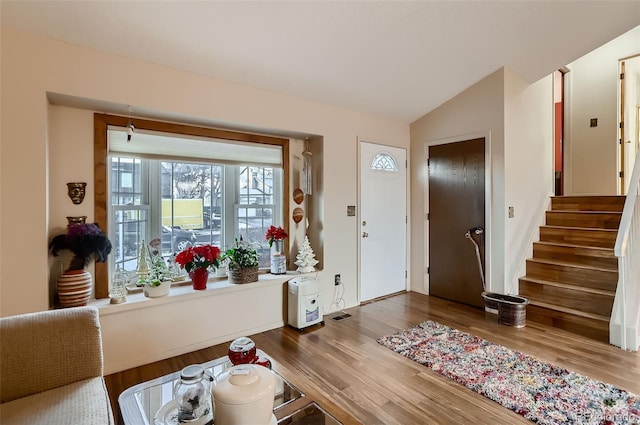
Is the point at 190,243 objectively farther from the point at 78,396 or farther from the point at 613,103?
the point at 613,103

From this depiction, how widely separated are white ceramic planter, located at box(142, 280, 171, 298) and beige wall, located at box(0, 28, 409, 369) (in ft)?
0.45

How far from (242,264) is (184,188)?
940mm

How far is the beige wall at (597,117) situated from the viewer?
4805 mm

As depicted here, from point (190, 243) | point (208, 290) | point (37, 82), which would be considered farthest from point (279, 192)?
point (37, 82)

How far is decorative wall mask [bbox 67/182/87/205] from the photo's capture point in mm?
2524

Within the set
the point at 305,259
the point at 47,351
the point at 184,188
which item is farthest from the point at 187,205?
the point at 47,351

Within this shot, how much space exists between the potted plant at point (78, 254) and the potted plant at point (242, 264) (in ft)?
3.47

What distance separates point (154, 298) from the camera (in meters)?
2.65

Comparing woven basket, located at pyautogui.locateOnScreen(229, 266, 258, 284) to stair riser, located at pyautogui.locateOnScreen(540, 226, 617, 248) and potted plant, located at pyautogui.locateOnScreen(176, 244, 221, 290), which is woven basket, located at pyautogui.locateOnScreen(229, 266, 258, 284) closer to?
potted plant, located at pyautogui.locateOnScreen(176, 244, 221, 290)

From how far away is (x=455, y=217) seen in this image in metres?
4.13

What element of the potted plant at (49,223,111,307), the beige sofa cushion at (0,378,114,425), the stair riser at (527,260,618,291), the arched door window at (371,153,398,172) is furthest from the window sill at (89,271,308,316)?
the stair riser at (527,260,618,291)

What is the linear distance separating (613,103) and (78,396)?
6858mm

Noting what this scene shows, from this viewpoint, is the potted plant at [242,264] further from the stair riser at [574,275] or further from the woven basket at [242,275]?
the stair riser at [574,275]

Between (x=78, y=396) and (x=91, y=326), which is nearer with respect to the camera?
(x=78, y=396)
